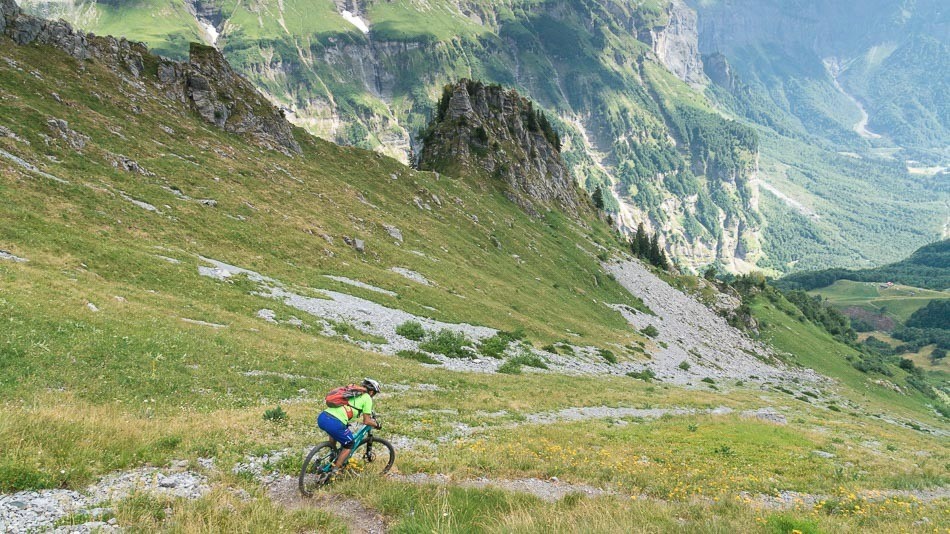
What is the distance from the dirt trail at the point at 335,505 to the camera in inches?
336

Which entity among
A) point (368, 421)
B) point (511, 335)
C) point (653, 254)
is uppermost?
point (653, 254)

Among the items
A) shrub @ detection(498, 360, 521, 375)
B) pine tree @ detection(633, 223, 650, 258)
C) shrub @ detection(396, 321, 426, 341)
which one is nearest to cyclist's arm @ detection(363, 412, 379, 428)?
shrub @ detection(396, 321, 426, 341)

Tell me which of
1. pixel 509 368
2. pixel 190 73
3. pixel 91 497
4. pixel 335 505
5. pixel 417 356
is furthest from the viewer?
pixel 190 73

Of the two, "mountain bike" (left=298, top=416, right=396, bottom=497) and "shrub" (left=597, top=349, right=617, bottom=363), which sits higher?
"mountain bike" (left=298, top=416, right=396, bottom=497)

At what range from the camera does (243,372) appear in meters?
19.3

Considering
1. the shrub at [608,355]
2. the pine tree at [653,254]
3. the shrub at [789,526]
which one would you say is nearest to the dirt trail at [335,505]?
the shrub at [789,526]

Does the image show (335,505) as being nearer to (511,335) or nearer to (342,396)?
(342,396)

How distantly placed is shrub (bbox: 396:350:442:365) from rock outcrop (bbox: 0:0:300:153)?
46445 mm

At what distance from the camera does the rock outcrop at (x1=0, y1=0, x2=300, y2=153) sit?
48812mm

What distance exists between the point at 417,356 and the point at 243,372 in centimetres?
1305

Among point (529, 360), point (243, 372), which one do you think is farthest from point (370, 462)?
point (529, 360)

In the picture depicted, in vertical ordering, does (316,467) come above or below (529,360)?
above

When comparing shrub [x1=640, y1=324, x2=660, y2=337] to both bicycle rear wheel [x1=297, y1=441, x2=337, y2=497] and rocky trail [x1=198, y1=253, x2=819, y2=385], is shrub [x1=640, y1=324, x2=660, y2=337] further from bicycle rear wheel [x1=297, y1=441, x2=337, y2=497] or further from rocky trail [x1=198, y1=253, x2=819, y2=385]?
bicycle rear wheel [x1=297, y1=441, x2=337, y2=497]

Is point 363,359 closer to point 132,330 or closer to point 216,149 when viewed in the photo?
point 132,330
